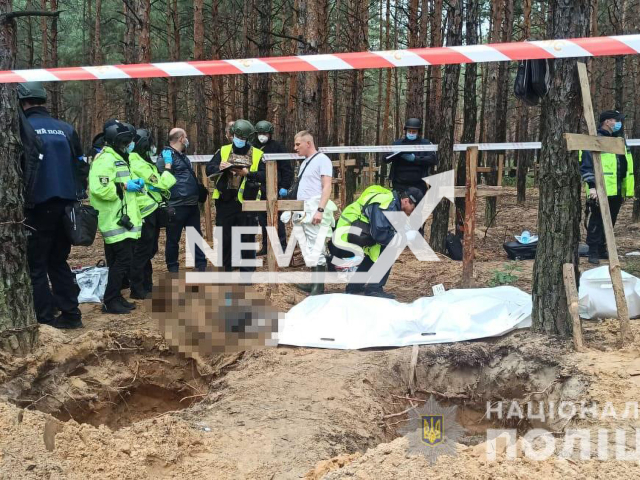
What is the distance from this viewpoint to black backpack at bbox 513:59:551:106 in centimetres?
481

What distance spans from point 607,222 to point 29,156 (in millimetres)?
4447

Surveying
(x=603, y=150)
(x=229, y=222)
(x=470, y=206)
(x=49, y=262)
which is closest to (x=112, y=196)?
(x=49, y=262)

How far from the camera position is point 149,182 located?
264 inches

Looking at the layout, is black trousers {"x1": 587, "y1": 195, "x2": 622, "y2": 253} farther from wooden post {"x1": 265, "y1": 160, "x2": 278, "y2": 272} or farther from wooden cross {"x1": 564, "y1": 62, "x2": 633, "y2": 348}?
wooden post {"x1": 265, "y1": 160, "x2": 278, "y2": 272}

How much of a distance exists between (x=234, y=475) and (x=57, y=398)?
6.36 feet

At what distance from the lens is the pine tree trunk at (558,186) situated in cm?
470

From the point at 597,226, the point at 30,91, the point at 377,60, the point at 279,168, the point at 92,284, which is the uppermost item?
the point at 377,60

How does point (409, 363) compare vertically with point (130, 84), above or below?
below

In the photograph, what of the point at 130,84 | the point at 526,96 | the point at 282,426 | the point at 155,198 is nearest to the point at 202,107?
the point at 130,84

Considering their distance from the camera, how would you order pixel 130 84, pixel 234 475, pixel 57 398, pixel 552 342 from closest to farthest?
pixel 234 475 → pixel 57 398 → pixel 552 342 → pixel 130 84

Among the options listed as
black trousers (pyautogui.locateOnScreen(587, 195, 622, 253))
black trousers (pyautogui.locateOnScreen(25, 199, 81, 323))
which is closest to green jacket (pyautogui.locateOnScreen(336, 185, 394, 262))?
black trousers (pyautogui.locateOnScreen(25, 199, 81, 323))

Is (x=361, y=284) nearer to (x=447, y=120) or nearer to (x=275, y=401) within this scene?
(x=275, y=401)

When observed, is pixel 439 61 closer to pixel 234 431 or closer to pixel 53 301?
pixel 234 431

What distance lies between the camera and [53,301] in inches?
233
